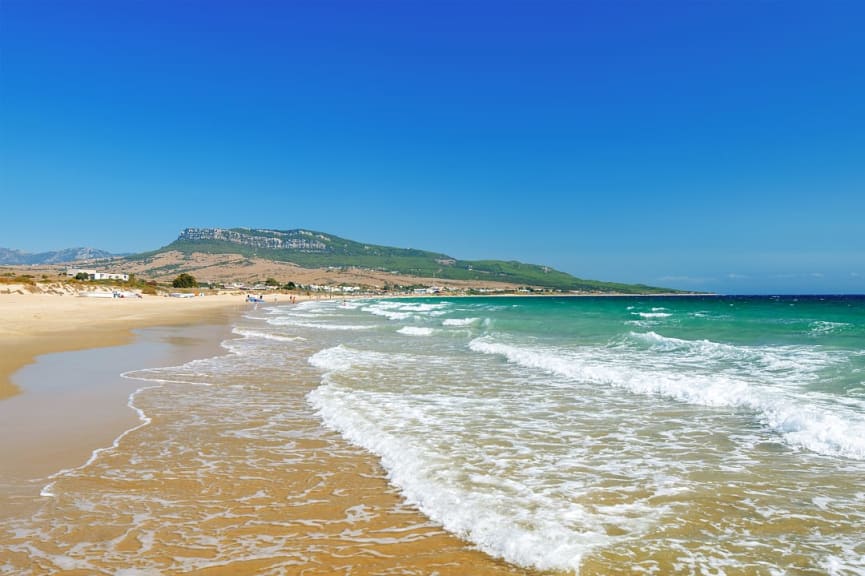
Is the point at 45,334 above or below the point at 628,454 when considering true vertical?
below

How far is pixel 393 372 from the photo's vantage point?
17375 mm

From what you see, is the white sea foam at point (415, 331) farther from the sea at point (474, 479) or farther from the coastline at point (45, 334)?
the sea at point (474, 479)

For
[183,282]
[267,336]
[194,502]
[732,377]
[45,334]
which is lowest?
[267,336]

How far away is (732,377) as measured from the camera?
15883 mm

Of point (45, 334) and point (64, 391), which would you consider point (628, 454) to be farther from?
point (45, 334)

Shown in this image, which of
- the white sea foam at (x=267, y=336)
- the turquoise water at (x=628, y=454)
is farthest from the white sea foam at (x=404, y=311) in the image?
the turquoise water at (x=628, y=454)

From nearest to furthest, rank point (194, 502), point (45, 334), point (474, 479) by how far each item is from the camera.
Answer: point (194, 502)
point (474, 479)
point (45, 334)

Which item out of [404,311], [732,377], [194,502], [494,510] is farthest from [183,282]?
[494,510]

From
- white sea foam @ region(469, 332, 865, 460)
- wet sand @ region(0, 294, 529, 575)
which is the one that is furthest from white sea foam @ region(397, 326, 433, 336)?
wet sand @ region(0, 294, 529, 575)

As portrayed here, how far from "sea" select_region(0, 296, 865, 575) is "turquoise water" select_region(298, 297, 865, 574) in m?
0.04

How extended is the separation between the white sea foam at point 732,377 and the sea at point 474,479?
90 millimetres

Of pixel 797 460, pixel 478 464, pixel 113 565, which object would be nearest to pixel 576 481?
pixel 478 464

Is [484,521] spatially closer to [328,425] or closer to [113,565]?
[113,565]

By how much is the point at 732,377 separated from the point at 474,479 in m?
11.6
